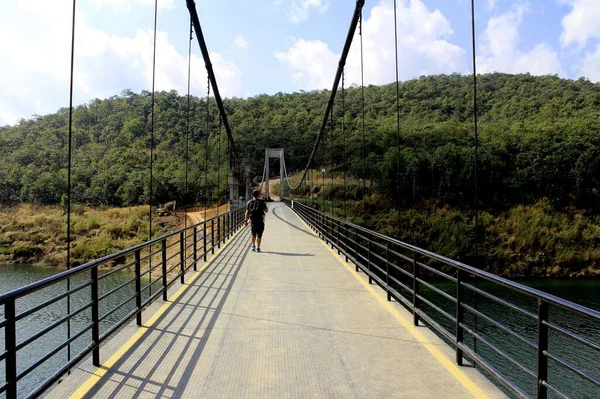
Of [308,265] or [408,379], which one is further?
[308,265]

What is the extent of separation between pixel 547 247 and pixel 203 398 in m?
42.9

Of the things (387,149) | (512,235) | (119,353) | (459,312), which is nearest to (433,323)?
(459,312)

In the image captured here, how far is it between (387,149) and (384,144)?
1.31 meters

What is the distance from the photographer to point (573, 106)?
6066 cm

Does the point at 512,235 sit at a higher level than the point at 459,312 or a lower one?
lower

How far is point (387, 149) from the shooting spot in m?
53.9

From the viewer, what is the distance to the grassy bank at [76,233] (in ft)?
113

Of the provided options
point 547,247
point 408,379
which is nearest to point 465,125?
point 547,247

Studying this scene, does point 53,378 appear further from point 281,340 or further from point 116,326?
point 281,340

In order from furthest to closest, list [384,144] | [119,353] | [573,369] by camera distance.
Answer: [384,144] < [119,353] < [573,369]

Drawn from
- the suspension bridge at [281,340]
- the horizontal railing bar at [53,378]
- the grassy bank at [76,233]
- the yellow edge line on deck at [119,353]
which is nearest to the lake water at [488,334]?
the yellow edge line on deck at [119,353]

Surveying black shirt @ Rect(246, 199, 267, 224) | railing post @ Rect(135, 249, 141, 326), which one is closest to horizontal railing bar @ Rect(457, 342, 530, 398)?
railing post @ Rect(135, 249, 141, 326)

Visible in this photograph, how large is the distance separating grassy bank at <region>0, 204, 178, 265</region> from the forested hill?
157 inches

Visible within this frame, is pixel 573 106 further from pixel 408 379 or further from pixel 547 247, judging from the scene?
pixel 408 379
